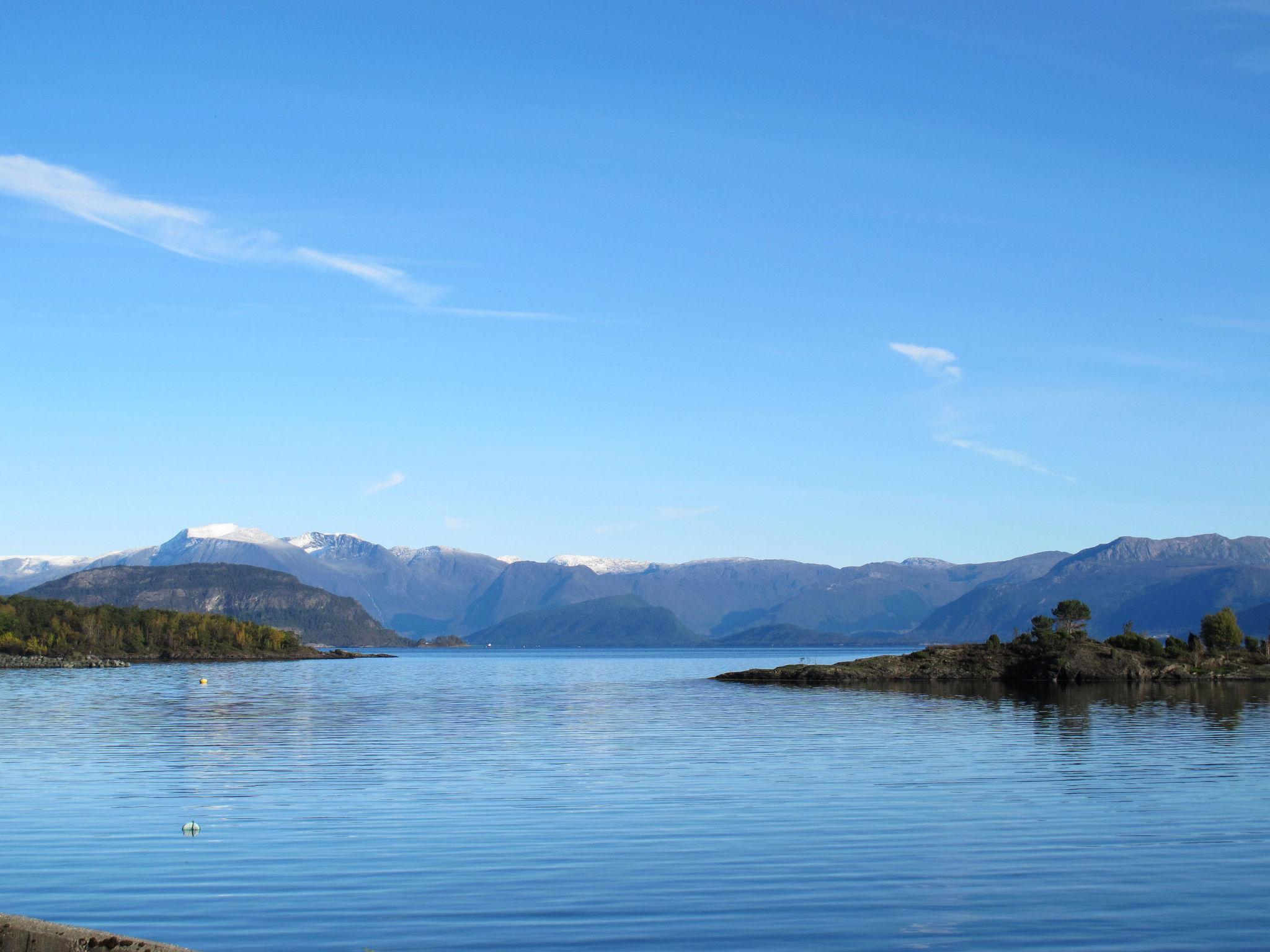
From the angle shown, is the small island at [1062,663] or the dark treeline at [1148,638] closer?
the small island at [1062,663]

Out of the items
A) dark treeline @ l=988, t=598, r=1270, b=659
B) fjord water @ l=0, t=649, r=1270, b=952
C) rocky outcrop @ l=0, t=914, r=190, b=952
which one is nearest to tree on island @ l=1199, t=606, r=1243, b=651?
dark treeline @ l=988, t=598, r=1270, b=659

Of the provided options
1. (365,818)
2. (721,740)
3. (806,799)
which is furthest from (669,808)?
(721,740)

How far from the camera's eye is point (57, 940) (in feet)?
44.2

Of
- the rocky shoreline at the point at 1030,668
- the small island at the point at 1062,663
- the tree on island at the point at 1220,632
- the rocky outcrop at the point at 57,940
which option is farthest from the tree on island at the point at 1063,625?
the rocky outcrop at the point at 57,940

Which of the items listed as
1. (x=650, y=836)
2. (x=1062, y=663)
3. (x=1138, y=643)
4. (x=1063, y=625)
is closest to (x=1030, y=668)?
(x=1062, y=663)

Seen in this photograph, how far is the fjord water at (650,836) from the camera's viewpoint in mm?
23625

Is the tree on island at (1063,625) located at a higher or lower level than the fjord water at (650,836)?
higher

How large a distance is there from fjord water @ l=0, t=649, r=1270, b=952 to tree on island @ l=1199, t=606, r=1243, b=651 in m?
102

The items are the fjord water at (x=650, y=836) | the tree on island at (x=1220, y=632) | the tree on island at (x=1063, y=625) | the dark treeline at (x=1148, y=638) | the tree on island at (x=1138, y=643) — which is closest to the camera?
the fjord water at (x=650, y=836)

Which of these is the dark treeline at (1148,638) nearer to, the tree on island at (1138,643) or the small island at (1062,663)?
the tree on island at (1138,643)

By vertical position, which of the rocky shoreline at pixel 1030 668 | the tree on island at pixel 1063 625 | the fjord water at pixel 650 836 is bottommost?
the rocky shoreline at pixel 1030 668

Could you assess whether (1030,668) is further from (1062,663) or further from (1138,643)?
(1138,643)

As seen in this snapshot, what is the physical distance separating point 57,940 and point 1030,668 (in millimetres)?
138202

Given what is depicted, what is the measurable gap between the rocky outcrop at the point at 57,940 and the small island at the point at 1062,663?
131 metres
